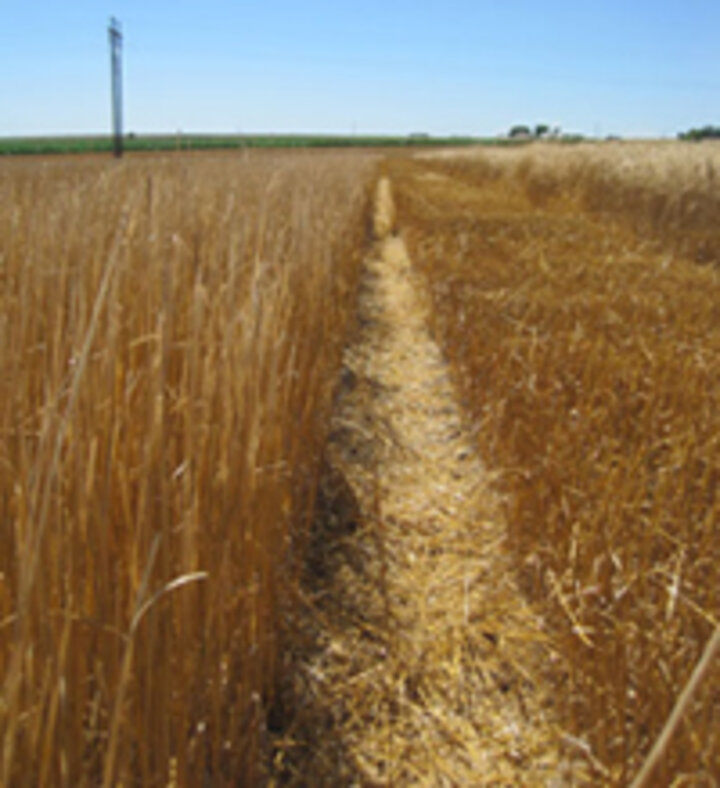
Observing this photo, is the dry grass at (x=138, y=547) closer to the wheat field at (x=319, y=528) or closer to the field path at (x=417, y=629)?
the wheat field at (x=319, y=528)

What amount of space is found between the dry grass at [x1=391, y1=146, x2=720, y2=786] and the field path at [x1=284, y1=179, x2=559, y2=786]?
0.33ft

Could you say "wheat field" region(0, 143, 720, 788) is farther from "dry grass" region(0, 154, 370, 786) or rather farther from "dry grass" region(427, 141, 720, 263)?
"dry grass" region(427, 141, 720, 263)

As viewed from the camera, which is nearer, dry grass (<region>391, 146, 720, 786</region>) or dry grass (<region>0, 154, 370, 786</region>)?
dry grass (<region>0, 154, 370, 786</region>)

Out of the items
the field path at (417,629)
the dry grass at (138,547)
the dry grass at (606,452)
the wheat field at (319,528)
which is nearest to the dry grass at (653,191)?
the dry grass at (606,452)

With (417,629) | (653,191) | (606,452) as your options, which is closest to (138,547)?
(417,629)

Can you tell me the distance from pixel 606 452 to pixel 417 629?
0.71 m

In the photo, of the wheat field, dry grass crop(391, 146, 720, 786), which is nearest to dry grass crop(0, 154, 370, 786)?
the wheat field

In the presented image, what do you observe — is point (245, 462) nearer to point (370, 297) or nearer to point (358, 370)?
point (358, 370)

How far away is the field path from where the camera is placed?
1.16 m

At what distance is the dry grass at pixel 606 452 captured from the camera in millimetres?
1062

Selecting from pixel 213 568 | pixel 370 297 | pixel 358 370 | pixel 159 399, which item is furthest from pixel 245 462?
pixel 370 297

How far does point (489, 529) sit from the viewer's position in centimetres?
189

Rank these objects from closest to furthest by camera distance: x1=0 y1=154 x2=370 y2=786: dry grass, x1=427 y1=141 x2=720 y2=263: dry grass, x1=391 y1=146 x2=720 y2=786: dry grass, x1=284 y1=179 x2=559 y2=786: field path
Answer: x1=0 y1=154 x2=370 y2=786: dry grass
x1=391 y1=146 x2=720 y2=786: dry grass
x1=284 y1=179 x2=559 y2=786: field path
x1=427 y1=141 x2=720 y2=263: dry grass

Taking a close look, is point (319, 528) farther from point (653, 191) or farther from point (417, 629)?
point (653, 191)
